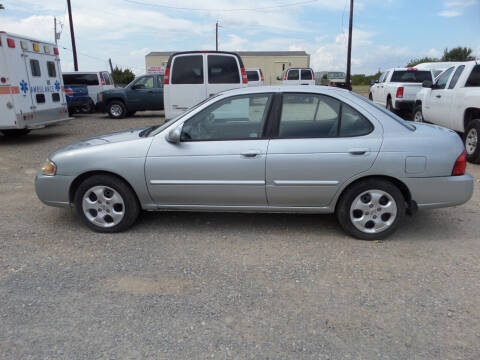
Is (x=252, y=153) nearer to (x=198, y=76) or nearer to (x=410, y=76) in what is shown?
(x=198, y=76)

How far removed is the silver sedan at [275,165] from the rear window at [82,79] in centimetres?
1454

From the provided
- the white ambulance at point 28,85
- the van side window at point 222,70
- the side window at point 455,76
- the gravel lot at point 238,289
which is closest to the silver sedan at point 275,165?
the gravel lot at point 238,289

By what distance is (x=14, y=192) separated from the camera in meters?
6.06

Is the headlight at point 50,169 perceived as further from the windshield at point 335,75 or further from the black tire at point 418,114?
the windshield at point 335,75

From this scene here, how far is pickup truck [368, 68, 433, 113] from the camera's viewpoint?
1252 centimetres

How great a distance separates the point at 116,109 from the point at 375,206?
47.7 feet

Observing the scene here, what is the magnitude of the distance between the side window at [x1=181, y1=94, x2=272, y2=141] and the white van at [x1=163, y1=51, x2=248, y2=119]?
4597 mm

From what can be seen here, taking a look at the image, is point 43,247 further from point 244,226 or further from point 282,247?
point 282,247

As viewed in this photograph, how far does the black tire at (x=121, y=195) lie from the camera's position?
4.18 metres

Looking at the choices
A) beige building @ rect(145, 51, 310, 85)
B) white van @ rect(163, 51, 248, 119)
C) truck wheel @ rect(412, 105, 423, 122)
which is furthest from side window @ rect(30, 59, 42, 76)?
beige building @ rect(145, 51, 310, 85)

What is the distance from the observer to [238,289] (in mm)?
3189

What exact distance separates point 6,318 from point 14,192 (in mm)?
3765

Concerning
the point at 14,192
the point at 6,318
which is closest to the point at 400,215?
the point at 6,318

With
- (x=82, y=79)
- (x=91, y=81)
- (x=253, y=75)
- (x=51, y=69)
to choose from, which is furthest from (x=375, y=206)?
(x=253, y=75)
